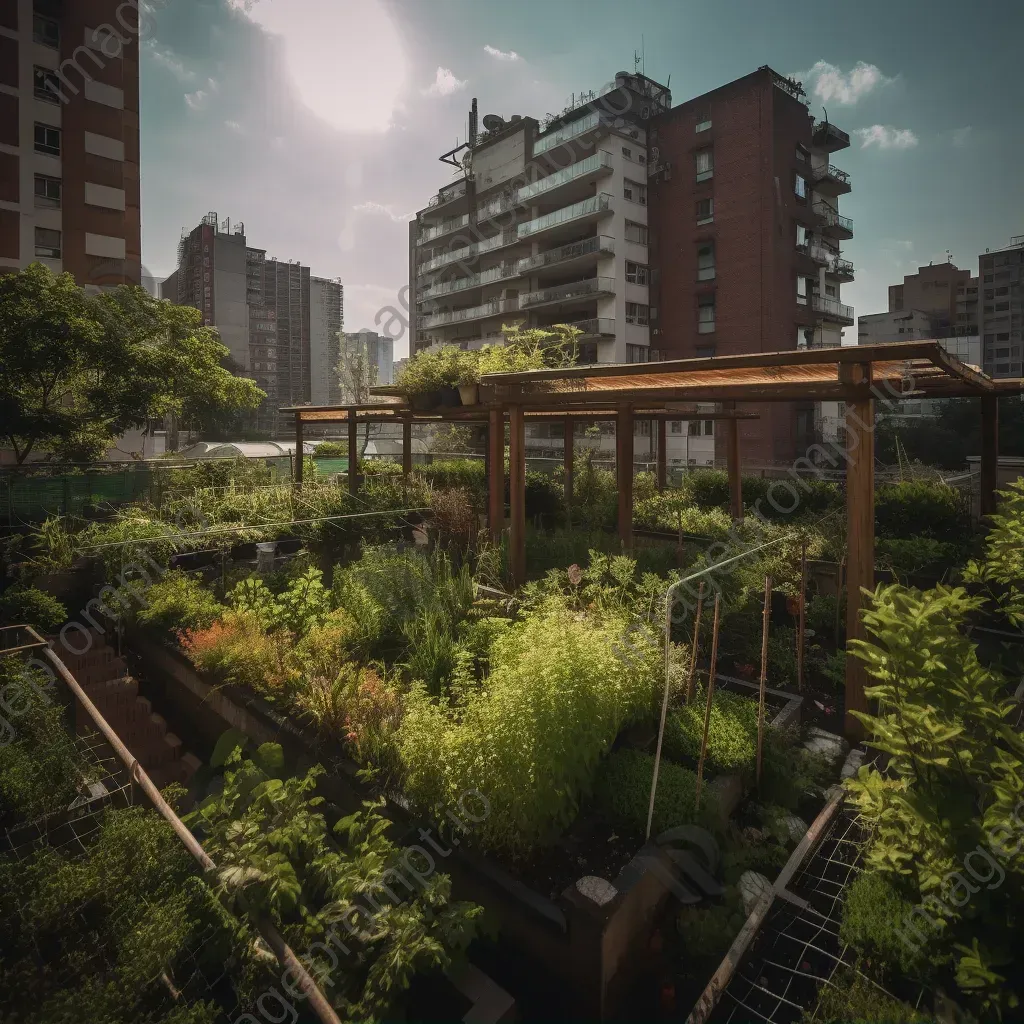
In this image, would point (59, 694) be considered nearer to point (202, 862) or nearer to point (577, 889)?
point (202, 862)

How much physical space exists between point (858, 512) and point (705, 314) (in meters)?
28.5

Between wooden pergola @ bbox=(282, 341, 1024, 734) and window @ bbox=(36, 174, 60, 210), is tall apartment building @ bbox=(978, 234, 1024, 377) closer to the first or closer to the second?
wooden pergola @ bbox=(282, 341, 1024, 734)

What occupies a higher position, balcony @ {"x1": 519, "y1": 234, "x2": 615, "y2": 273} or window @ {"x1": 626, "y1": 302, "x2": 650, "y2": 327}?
balcony @ {"x1": 519, "y1": 234, "x2": 615, "y2": 273}

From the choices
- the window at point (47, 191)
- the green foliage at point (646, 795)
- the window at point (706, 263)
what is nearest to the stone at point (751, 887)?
the green foliage at point (646, 795)

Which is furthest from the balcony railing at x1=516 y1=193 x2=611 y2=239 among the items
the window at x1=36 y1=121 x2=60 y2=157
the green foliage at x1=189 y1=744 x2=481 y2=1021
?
the green foliage at x1=189 y1=744 x2=481 y2=1021

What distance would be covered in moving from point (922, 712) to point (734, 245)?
30.7 meters

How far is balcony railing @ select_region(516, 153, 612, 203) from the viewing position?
31.2m

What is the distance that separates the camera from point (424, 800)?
370 centimetres

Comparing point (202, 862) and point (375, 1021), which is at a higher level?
point (202, 862)

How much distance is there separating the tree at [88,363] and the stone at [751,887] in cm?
1643

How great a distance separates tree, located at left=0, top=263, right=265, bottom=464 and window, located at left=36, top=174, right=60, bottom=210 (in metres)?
10.5

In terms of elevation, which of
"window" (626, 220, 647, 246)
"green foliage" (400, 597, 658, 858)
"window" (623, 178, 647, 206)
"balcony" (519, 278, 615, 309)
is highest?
"window" (623, 178, 647, 206)

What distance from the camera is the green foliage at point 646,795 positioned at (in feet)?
12.1

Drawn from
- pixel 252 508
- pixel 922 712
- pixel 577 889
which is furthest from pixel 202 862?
pixel 252 508
